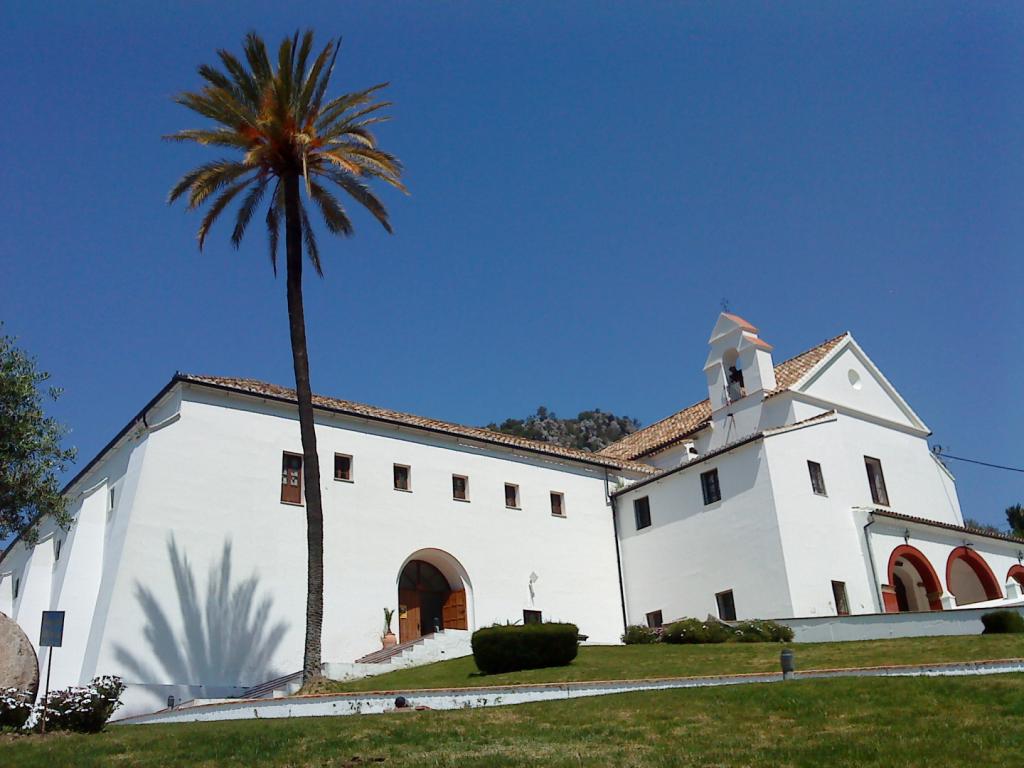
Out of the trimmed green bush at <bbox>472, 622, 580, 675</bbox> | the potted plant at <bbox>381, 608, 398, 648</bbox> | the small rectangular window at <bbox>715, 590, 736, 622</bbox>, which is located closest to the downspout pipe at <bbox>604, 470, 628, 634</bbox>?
the small rectangular window at <bbox>715, 590, 736, 622</bbox>

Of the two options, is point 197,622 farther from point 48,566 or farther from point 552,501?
point 552,501

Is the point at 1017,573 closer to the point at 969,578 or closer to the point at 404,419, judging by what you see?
the point at 969,578

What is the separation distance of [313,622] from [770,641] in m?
13.0

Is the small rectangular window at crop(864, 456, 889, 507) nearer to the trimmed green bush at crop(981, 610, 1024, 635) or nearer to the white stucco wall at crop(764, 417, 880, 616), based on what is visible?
the white stucco wall at crop(764, 417, 880, 616)

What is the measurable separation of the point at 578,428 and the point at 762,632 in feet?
255

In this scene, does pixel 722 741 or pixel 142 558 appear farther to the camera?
pixel 142 558

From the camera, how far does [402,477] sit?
1200 inches

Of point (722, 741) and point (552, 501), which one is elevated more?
point (552, 501)

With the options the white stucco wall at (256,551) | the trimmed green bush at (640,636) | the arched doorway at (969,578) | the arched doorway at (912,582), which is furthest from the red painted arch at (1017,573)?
the trimmed green bush at (640,636)

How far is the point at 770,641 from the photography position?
85.1 ft

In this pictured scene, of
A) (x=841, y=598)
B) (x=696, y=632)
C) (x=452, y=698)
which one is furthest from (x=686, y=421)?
(x=452, y=698)

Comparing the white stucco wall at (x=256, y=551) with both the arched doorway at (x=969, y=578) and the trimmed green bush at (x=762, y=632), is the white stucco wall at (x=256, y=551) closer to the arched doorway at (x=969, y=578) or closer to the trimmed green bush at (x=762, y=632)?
the trimmed green bush at (x=762, y=632)

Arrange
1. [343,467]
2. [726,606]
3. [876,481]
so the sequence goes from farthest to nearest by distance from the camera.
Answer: [876,481]
[726,606]
[343,467]

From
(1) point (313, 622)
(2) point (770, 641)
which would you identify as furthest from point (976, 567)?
(1) point (313, 622)
